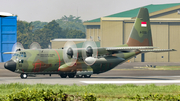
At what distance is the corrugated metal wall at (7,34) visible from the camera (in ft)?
193

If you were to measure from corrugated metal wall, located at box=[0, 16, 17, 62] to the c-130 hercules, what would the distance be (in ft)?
88.8

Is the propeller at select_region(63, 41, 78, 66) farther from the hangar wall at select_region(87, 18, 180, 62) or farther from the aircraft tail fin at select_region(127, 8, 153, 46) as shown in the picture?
the hangar wall at select_region(87, 18, 180, 62)

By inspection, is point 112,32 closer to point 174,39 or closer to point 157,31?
point 157,31

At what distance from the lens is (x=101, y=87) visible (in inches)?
814

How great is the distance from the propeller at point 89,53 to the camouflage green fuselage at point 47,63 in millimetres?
809

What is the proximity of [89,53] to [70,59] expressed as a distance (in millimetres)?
2175

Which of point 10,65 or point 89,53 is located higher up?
point 89,53

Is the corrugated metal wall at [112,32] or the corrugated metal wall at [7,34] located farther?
the corrugated metal wall at [112,32]

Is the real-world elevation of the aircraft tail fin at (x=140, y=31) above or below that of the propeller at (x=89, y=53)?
above

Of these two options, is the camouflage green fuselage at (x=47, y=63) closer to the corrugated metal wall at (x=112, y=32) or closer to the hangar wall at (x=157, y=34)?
the corrugated metal wall at (x=112, y=32)

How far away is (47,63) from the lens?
2998 centimetres

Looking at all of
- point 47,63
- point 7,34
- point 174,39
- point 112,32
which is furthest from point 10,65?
point 174,39

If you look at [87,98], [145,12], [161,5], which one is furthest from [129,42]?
[161,5]

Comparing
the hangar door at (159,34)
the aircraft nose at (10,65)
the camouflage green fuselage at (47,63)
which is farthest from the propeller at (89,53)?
the hangar door at (159,34)
